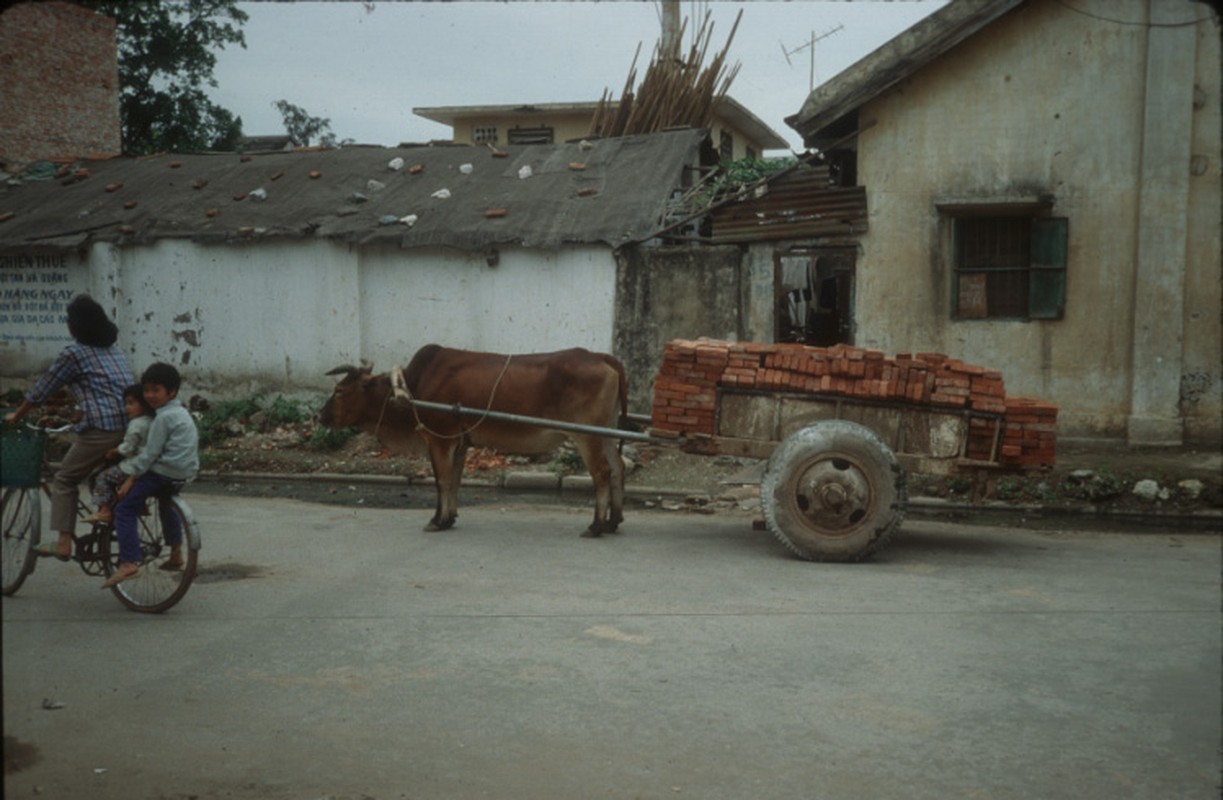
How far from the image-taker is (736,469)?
486 inches

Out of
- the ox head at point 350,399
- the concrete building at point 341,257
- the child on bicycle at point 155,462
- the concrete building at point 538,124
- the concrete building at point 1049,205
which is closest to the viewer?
the child on bicycle at point 155,462

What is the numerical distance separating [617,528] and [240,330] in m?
8.70

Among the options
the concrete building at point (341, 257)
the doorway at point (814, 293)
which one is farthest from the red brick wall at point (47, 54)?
the doorway at point (814, 293)

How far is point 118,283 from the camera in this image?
16.1 m

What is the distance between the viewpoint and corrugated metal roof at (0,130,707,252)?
14.4m

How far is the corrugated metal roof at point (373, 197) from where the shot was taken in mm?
14383

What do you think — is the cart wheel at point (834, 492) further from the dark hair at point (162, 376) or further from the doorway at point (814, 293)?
the doorway at point (814, 293)

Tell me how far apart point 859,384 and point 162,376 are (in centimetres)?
490

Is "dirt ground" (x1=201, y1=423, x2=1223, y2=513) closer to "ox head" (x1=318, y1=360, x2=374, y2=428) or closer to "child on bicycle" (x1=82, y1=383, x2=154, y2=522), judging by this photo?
"ox head" (x1=318, y1=360, x2=374, y2=428)

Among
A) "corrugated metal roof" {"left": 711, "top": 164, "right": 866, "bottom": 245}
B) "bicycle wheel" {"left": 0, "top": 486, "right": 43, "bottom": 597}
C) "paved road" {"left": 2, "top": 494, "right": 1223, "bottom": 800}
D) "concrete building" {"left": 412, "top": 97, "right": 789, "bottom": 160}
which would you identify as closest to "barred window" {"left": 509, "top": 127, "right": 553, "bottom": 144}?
"concrete building" {"left": 412, "top": 97, "right": 789, "bottom": 160}

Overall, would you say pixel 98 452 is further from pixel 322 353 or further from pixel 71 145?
pixel 71 145

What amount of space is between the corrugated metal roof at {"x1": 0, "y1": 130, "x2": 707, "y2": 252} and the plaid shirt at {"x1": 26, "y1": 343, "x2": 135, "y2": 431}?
7831 millimetres

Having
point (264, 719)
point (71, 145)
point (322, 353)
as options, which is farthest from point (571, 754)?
point (71, 145)

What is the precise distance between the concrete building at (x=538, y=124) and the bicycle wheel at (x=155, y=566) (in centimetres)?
2031
